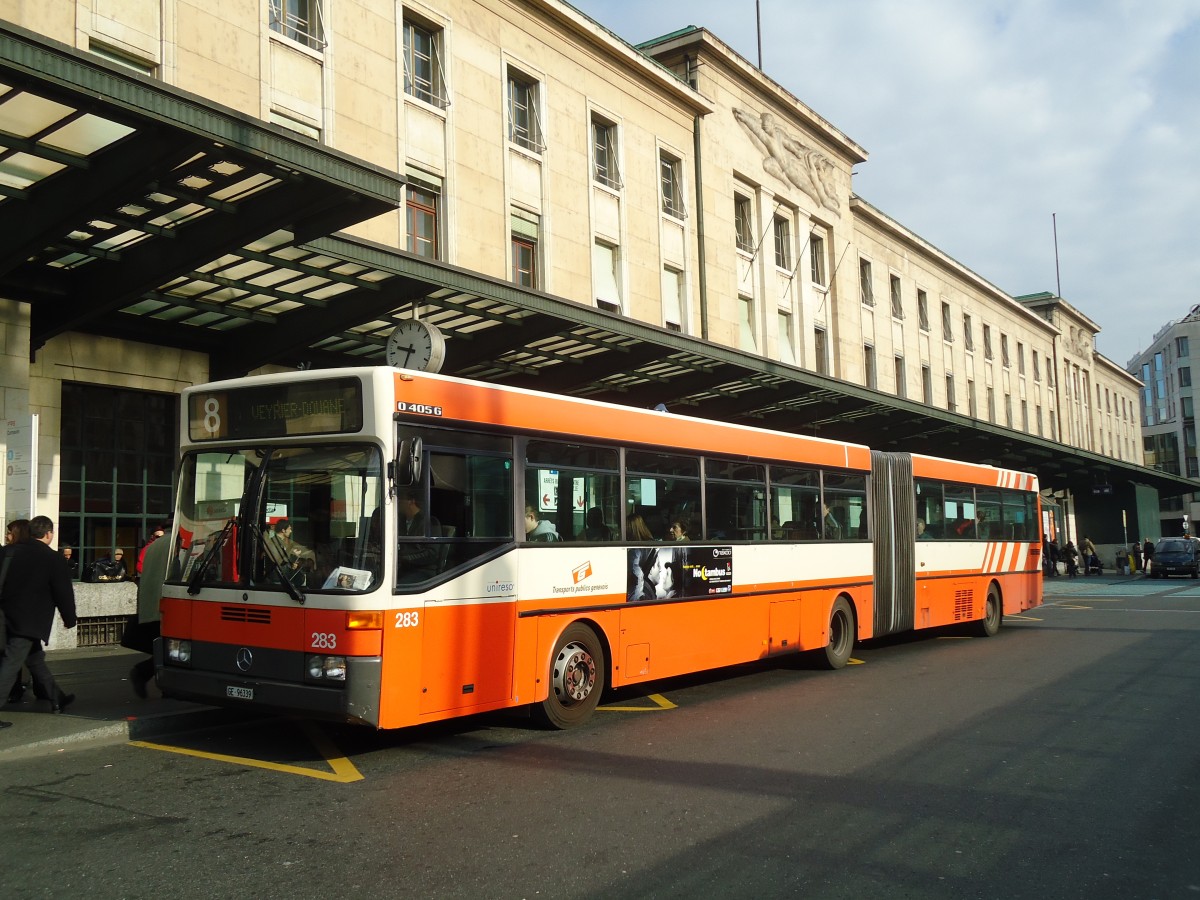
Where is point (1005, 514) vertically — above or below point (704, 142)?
below

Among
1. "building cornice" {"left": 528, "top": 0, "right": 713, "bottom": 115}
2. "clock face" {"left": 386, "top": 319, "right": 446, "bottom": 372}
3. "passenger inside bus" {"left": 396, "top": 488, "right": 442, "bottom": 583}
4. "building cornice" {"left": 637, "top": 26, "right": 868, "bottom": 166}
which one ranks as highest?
"building cornice" {"left": 637, "top": 26, "right": 868, "bottom": 166}

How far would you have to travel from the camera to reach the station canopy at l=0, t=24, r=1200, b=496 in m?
9.83

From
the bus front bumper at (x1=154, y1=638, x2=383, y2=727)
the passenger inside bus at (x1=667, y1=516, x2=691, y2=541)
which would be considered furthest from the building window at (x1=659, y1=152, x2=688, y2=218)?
the bus front bumper at (x1=154, y1=638, x2=383, y2=727)

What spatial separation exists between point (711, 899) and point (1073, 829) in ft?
7.91

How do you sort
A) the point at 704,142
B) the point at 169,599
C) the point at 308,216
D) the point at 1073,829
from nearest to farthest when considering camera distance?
the point at 1073,829 → the point at 169,599 → the point at 308,216 → the point at 704,142

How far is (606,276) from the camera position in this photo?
25188 millimetres

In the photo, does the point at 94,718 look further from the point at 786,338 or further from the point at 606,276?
the point at 786,338

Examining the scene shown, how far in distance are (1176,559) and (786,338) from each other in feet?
70.0

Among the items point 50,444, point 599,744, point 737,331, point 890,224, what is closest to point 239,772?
point 599,744

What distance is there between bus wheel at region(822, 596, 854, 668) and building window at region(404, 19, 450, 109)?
41.1 ft

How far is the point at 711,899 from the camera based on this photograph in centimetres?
466

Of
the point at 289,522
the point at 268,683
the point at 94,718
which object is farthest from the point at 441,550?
the point at 94,718

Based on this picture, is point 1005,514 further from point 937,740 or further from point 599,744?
point 599,744

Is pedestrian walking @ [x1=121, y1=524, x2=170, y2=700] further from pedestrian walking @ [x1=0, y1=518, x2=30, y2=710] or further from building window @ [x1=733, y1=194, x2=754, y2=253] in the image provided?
building window @ [x1=733, y1=194, x2=754, y2=253]
